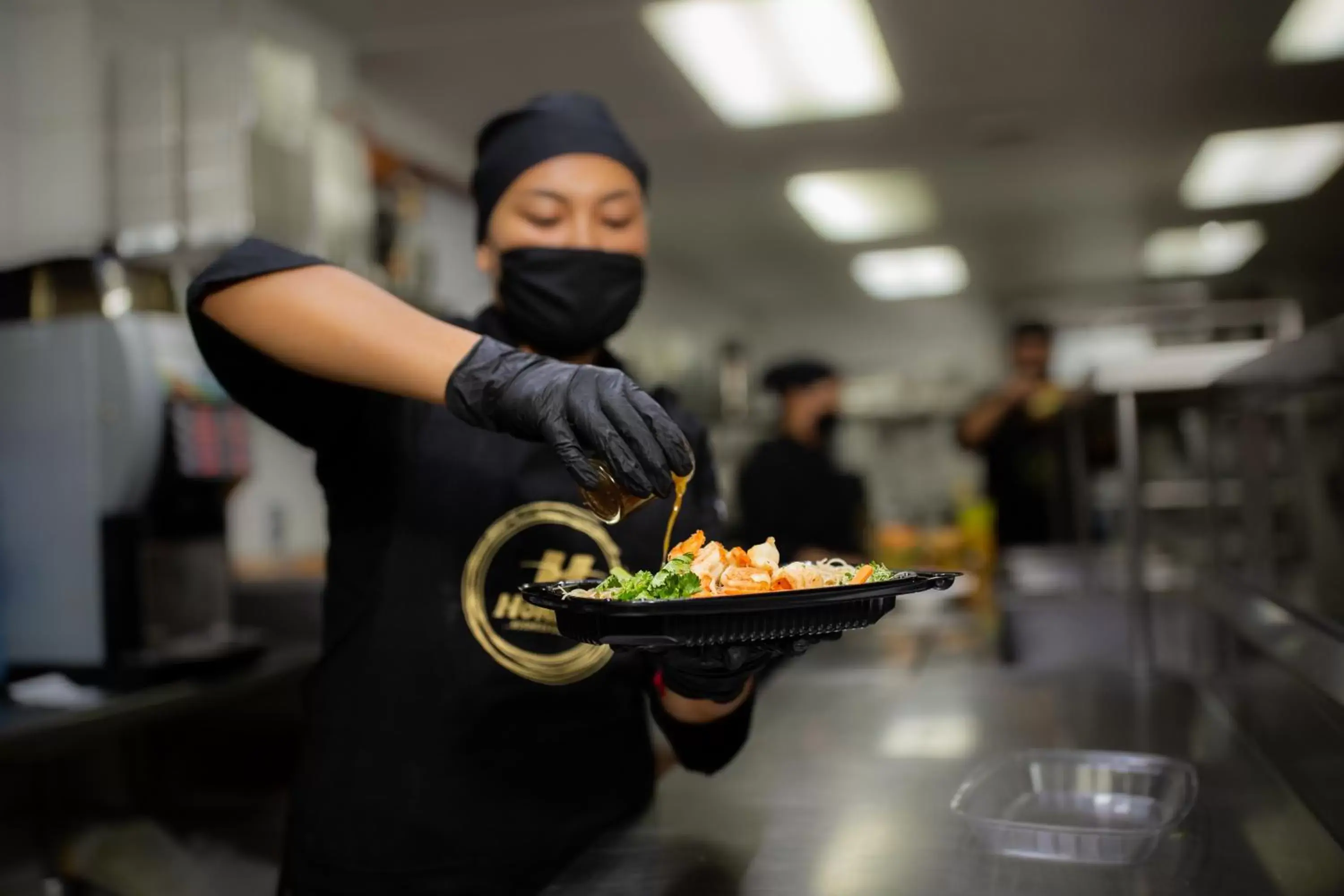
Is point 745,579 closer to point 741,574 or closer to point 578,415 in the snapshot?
point 741,574

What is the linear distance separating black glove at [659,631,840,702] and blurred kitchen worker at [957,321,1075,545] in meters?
3.53

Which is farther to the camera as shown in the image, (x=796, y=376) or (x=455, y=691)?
(x=796, y=376)

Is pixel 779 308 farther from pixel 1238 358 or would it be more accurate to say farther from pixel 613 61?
pixel 1238 358

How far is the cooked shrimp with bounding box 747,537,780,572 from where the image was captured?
1.07 metres

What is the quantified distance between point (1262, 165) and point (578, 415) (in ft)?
19.6

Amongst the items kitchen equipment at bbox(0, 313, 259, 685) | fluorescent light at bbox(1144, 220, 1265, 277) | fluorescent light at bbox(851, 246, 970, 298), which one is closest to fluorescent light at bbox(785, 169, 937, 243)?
fluorescent light at bbox(851, 246, 970, 298)

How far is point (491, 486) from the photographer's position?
135 centimetres

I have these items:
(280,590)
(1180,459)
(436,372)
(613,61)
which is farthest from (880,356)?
(436,372)

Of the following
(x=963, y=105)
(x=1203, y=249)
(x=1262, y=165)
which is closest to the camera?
(x=963, y=105)

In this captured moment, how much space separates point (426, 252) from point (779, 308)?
6.37 meters

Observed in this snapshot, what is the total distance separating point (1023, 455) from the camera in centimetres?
444

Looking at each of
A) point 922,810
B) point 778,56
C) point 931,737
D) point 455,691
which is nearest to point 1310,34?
point 778,56

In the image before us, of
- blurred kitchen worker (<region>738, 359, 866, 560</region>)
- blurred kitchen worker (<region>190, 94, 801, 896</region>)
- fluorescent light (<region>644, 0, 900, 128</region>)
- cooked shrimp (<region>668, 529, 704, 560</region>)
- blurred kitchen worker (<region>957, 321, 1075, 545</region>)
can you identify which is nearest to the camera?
cooked shrimp (<region>668, 529, 704, 560</region>)

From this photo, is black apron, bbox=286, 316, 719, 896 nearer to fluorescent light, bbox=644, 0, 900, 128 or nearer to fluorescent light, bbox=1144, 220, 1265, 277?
fluorescent light, bbox=644, 0, 900, 128
